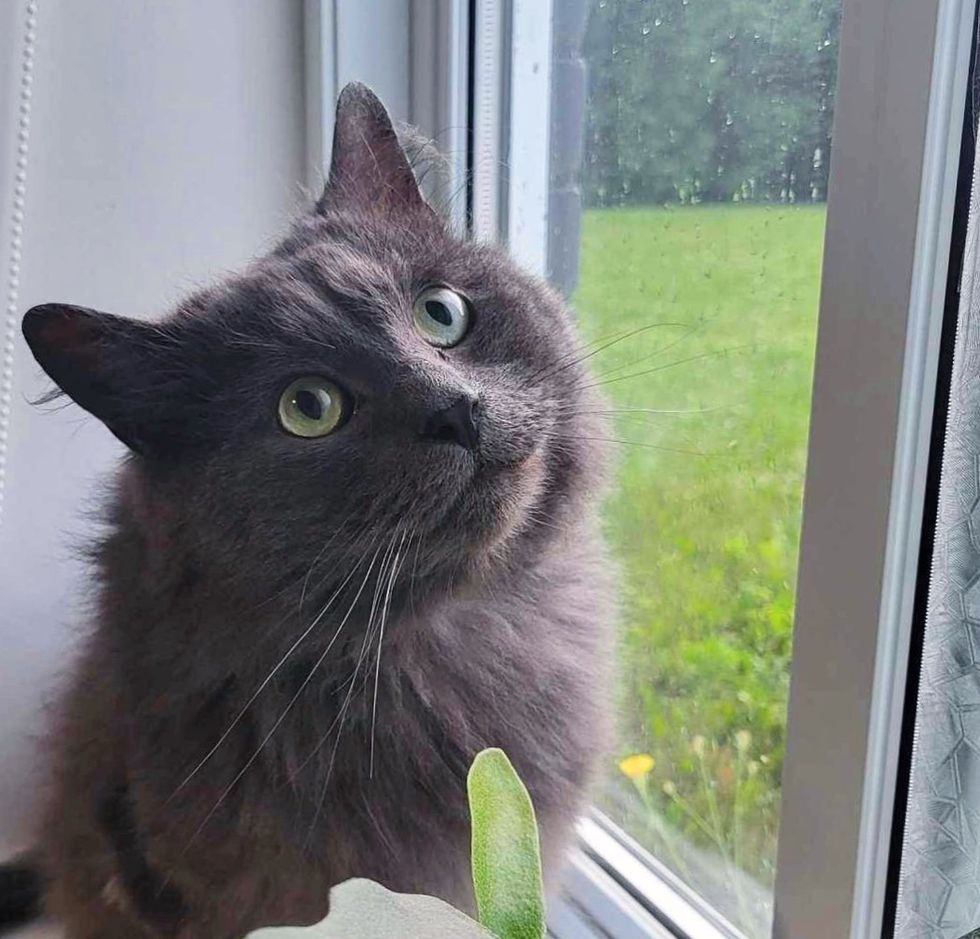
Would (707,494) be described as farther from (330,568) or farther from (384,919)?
(384,919)

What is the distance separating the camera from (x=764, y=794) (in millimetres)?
1025

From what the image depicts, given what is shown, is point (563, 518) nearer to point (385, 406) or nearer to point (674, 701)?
point (385, 406)

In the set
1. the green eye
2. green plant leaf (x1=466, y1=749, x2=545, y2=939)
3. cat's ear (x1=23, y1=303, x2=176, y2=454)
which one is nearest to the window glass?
the green eye

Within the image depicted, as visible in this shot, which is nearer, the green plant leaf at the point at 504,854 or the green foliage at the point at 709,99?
the green plant leaf at the point at 504,854

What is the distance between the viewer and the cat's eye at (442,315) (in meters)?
0.78

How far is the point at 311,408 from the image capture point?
0.72 meters

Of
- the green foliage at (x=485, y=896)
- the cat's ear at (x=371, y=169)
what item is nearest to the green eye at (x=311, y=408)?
the cat's ear at (x=371, y=169)

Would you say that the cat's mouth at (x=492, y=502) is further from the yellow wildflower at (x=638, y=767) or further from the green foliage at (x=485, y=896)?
the yellow wildflower at (x=638, y=767)

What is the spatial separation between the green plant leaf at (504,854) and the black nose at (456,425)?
0.25m

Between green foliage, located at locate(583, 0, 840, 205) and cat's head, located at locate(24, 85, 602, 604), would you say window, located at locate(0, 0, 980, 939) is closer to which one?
green foliage, located at locate(583, 0, 840, 205)

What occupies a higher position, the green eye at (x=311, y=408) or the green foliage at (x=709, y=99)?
the green foliage at (x=709, y=99)

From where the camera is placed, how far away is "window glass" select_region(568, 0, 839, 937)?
91cm

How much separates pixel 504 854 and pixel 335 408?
13.7 inches

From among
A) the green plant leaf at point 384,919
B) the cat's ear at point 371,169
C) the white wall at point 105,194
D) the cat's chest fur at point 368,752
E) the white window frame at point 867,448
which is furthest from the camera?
the white wall at point 105,194
